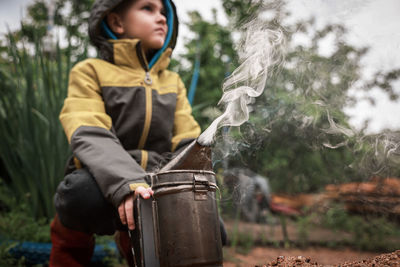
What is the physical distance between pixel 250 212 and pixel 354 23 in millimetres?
3303

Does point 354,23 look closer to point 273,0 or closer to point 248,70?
point 273,0

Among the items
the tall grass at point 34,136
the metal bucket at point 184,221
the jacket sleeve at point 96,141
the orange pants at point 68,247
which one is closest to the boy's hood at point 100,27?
the jacket sleeve at point 96,141

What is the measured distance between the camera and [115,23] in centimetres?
202

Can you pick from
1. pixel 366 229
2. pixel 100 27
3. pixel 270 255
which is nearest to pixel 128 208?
pixel 100 27

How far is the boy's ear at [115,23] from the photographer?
78.4 inches

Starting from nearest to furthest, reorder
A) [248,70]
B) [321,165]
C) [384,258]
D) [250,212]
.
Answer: [384,258]
[248,70]
[321,165]
[250,212]

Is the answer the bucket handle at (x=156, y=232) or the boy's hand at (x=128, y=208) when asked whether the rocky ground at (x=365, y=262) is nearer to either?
the bucket handle at (x=156, y=232)

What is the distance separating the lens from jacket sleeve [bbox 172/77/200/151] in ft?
6.26

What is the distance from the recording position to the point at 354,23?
1339 millimetres

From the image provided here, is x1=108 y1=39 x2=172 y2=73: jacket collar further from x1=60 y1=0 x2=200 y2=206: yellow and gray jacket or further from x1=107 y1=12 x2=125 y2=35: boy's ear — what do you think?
x1=107 y1=12 x2=125 y2=35: boy's ear

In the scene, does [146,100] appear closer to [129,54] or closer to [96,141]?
[129,54]

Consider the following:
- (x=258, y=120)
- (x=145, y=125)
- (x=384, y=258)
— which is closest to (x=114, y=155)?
(x=145, y=125)

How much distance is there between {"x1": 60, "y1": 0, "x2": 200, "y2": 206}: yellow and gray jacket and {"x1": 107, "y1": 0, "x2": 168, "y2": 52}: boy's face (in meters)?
0.09

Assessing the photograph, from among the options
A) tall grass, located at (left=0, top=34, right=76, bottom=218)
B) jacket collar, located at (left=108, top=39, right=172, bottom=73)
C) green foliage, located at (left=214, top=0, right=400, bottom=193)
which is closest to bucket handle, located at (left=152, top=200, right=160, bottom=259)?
green foliage, located at (left=214, top=0, right=400, bottom=193)
